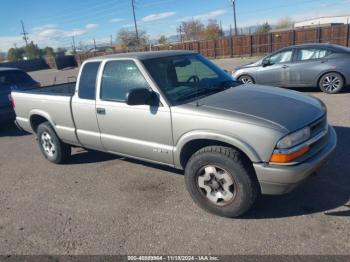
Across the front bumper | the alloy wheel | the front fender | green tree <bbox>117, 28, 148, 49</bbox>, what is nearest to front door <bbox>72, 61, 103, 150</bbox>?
the front fender

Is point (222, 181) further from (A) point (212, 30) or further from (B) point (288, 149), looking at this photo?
(A) point (212, 30)

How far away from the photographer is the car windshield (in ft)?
13.1

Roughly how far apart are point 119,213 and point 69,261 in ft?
2.99

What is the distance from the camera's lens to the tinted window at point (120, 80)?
4.18 m

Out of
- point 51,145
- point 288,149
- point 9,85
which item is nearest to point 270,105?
point 288,149

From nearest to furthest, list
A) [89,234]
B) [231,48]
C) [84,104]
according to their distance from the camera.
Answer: [89,234]
[84,104]
[231,48]

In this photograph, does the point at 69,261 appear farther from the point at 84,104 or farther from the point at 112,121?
the point at 84,104

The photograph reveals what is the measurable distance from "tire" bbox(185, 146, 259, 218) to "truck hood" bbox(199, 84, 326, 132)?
457mm

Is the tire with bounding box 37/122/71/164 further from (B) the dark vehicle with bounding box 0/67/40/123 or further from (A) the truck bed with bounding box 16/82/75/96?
(B) the dark vehicle with bounding box 0/67/40/123

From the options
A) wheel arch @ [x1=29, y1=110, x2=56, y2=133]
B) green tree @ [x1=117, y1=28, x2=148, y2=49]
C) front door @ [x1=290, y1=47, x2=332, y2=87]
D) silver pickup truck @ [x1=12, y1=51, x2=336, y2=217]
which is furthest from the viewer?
green tree @ [x1=117, y1=28, x2=148, y2=49]

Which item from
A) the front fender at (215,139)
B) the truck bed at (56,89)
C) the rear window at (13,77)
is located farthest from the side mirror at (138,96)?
the rear window at (13,77)

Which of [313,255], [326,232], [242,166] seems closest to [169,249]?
[242,166]

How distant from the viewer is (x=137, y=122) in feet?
13.5

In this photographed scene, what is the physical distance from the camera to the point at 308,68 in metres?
9.17
